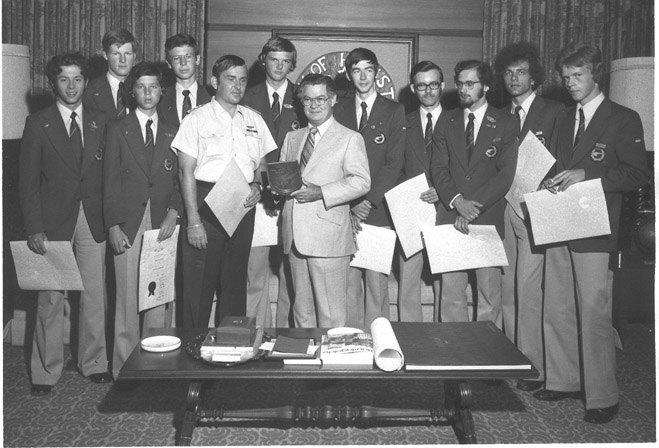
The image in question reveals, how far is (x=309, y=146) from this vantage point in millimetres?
3133

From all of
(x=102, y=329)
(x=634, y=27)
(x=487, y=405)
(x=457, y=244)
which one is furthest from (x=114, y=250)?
(x=634, y=27)

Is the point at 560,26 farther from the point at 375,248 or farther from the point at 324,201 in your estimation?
the point at 324,201

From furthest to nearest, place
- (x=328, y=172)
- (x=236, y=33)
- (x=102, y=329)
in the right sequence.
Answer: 1. (x=236, y=33)
2. (x=102, y=329)
3. (x=328, y=172)

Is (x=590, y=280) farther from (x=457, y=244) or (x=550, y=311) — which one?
(x=457, y=244)

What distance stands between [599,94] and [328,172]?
1306mm

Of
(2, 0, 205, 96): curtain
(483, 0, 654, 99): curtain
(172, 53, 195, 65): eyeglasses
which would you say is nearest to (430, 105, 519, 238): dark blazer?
(172, 53, 195, 65): eyeglasses

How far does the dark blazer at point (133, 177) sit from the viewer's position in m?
3.16

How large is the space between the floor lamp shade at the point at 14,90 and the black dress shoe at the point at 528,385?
2992 millimetres

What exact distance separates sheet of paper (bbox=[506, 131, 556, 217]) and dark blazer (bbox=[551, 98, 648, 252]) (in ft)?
0.49

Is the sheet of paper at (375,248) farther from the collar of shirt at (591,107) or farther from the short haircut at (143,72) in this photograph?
the short haircut at (143,72)

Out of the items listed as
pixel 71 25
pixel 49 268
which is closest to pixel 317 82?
pixel 49 268

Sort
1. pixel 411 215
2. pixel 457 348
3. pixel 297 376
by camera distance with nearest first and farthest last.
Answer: pixel 297 376 < pixel 457 348 < pixel 411 215

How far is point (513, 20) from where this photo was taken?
500 cm

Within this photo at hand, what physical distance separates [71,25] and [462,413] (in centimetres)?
414
